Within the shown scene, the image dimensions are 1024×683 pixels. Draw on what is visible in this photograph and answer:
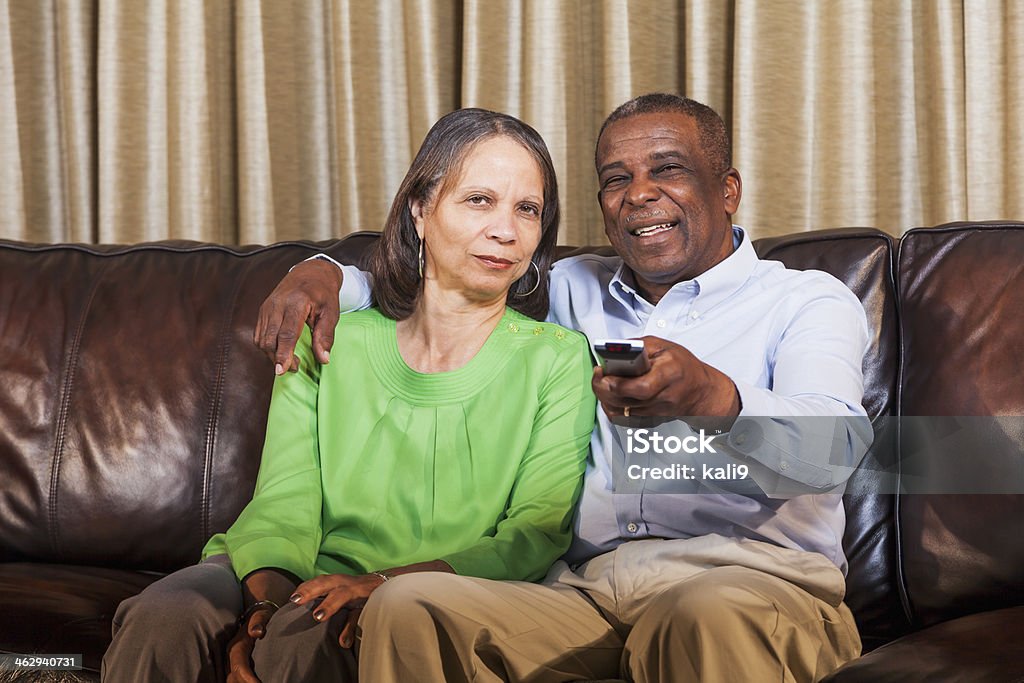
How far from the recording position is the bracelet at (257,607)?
1.22 metres

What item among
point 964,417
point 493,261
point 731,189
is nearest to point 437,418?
point 493,261

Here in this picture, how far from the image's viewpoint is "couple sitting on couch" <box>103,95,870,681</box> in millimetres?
1123

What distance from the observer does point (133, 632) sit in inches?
46.2

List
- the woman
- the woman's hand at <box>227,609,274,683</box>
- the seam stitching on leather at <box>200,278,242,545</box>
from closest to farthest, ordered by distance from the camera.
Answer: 1. the woman's hand at <box>227,609,274,683</box>
2. the woman
3. the seam stitching on leather at <box>200,278,242,545</box>

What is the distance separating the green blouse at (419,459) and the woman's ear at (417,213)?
0.18 metres

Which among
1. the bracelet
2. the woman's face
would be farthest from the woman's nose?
A: the bracelet

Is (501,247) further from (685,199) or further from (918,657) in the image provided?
(918,657)

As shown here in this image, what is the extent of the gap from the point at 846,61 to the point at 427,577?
1.33 metres

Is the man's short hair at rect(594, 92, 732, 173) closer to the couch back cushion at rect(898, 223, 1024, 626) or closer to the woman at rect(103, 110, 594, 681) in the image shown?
the woman at rect(103, 110, 594, 681)

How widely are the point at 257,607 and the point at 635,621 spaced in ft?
1.46

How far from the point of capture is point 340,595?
3.85 feet

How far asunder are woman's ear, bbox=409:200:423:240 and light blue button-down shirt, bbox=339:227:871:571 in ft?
0.42

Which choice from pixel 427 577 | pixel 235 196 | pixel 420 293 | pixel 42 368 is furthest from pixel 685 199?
pixel 235 196

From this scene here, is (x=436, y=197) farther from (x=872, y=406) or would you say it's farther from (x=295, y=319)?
(x=872, y=406)
